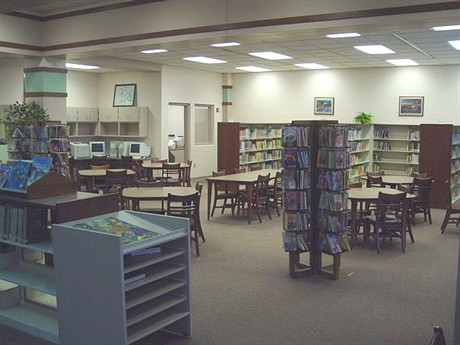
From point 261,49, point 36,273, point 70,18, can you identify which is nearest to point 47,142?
point 70,18

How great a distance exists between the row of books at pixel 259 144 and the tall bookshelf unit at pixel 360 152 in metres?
2.03

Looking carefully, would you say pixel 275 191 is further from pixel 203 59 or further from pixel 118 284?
pixel 118 284

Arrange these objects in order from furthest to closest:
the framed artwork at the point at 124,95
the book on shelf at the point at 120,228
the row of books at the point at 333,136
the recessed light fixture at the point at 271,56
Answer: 1. the framed artwork at the point at 124,95
2. the recessed light fixture at the point at 271,56
3. the row of books at the point at 333,136
4. the book on shelf at the point at 120,228

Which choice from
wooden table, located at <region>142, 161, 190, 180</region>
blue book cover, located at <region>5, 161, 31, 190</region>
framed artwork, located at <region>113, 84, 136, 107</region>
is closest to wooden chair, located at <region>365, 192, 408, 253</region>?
blue book cover, located at <region>5, 161, 31, 190</region>

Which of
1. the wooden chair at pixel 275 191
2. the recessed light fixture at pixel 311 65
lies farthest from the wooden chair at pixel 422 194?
the recessed light fixture at pixel 311 65

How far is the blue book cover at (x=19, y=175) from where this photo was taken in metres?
4.31

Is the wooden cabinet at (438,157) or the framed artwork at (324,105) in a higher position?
the framed artwork at (324,105)

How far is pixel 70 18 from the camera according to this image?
31.7 ft

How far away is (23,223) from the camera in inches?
161

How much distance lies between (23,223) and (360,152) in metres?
10.9

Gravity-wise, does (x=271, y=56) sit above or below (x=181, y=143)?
above

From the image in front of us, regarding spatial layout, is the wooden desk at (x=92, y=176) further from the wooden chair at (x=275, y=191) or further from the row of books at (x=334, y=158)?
the row of books at (x=334, y=158)

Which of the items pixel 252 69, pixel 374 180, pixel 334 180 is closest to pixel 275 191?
pixel 374 180

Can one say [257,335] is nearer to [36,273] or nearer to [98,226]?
[98,226]
